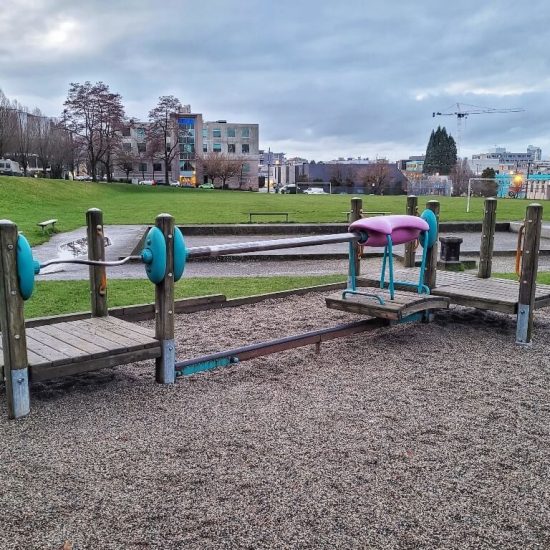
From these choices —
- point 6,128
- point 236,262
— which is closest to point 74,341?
point 236,262

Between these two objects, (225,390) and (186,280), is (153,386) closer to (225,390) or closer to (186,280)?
(225,390)

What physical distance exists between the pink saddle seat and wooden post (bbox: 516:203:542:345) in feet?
3.44

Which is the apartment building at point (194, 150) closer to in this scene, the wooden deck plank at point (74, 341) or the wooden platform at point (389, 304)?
the wooden platform at point (389, 304)

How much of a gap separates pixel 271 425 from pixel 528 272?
3565 millimetres

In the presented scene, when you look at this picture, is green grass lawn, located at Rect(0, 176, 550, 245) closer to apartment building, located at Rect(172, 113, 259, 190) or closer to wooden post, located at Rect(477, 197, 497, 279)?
wooden post, located at Rect(477, 197, 497, 279)

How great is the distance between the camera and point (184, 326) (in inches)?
263

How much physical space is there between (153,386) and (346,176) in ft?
339

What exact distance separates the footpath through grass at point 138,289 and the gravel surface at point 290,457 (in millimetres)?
2460

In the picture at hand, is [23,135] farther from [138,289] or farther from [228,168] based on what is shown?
[138,289]

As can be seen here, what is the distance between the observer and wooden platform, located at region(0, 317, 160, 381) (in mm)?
4090

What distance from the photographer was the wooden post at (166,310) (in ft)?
14.6

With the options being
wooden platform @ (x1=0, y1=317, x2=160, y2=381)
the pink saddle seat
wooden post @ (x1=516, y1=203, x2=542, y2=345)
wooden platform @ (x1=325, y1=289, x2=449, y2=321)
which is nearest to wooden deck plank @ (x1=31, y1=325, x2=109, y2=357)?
wooden platform @ (x1=0, y1=317, x2=160, y2=381)

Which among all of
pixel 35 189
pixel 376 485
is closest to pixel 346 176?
pixel 35 189

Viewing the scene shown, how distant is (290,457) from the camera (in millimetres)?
3523
